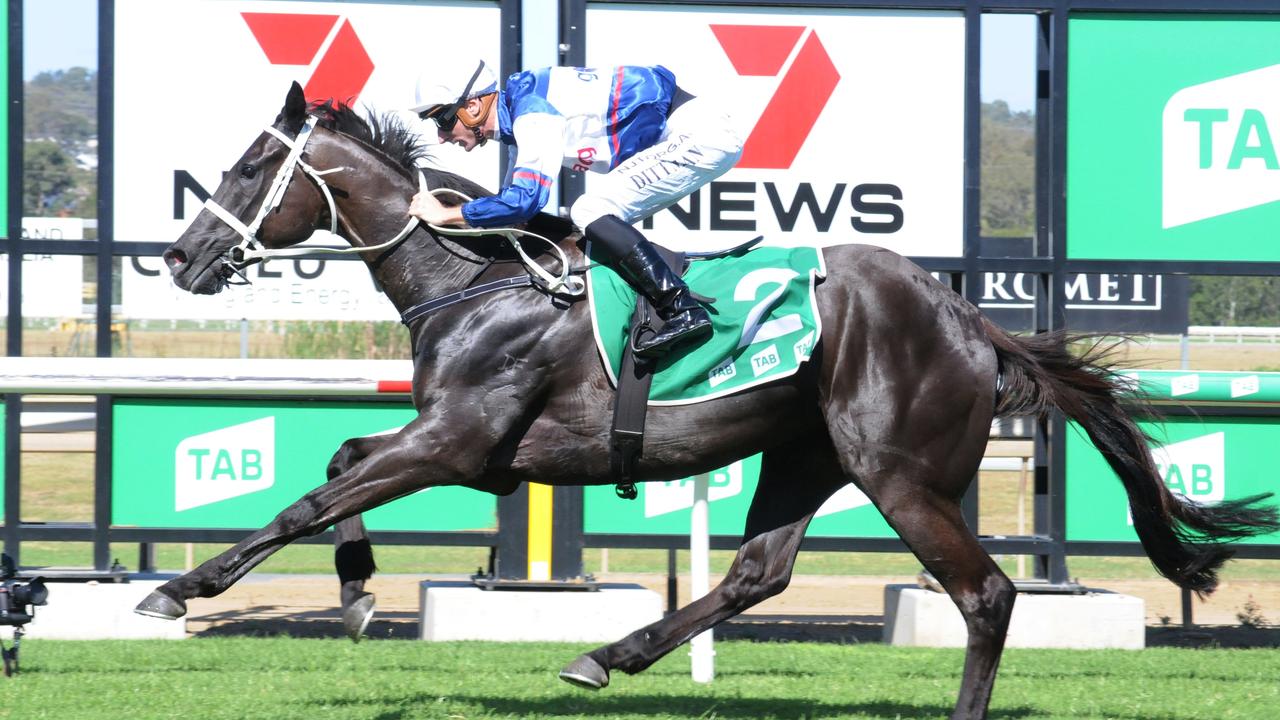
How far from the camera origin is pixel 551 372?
15.1ft

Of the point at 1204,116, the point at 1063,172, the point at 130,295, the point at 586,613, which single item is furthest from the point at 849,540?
the point at 130,295

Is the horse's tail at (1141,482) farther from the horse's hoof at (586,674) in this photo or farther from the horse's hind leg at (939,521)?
the horse's hoof at (586,674)

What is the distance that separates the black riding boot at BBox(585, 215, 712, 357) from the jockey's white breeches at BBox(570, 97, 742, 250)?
0.20m

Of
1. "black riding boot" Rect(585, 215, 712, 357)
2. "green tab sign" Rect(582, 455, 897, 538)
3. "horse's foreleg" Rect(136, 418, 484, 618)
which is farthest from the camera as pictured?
"green tab sign" Rect(582, 455, 897, 538)

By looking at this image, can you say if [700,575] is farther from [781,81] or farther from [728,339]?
[781,81]

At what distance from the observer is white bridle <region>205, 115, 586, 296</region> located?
465 cm

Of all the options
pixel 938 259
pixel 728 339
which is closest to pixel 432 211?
pixel 728 339

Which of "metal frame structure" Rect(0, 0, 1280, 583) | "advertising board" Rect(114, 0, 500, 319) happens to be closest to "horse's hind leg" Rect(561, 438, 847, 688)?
"metal frame structure" Rect(0, 0, 1280, 583)

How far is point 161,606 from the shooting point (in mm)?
4109

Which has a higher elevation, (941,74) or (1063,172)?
(941,74)

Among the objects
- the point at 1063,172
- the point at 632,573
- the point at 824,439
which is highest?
the point at 1063,172

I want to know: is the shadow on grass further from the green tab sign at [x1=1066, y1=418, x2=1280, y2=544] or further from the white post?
the green tab sign at [x1=1066, y1=418, x2=1280, y2=544]

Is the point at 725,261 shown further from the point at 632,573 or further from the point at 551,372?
the point at 632,573

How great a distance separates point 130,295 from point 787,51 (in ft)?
11.1
